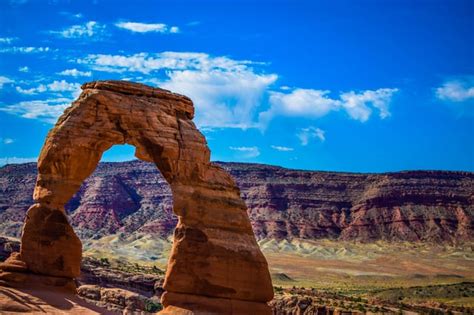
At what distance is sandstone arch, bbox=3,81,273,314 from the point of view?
1091 inches

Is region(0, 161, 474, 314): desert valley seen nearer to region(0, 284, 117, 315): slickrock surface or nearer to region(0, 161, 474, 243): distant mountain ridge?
region(0, 161, 474, 243): distant mountain ridge

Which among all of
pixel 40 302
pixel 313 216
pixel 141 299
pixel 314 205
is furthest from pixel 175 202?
pixel 314 205

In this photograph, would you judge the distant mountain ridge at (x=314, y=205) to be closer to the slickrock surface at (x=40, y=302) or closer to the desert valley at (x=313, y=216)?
the desert valley at (x=313, y=216)

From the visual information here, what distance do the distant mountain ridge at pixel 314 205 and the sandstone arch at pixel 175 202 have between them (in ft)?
355

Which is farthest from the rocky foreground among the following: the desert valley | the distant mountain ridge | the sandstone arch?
the distant mountain ridge

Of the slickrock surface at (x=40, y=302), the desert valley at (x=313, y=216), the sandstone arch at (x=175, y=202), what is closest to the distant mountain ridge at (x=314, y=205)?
the desert valley at (x=313, y=216)

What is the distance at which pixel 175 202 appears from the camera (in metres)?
28.2

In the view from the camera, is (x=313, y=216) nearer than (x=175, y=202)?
No

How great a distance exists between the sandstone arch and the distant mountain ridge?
108 m

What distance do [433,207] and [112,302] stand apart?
11437 centimetres

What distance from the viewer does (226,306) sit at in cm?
2756

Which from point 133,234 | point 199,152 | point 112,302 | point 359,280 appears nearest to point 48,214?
point 199,152

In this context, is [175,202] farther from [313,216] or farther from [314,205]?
[314,205]

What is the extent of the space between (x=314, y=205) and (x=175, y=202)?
396 ft
